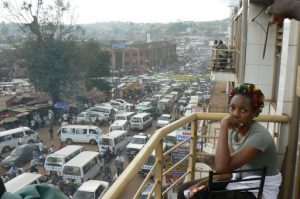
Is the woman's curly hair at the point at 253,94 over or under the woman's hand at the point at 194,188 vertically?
over

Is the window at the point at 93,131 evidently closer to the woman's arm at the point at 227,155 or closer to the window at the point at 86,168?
the window at the point at 86,168

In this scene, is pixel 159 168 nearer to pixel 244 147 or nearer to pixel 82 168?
pixel 244 147

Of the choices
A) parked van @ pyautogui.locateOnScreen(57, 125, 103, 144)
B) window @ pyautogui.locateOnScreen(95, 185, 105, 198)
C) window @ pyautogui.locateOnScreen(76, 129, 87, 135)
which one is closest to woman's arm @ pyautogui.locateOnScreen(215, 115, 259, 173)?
window @ pyautogui.locateOnScreen(95, 185, 105, 198)

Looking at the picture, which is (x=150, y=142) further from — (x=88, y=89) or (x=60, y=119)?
(x=88, y=89)

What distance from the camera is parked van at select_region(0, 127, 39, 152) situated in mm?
18031

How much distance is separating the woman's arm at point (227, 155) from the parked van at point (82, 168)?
12274mm

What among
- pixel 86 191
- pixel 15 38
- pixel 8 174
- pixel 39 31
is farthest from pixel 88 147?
pixel 15 38

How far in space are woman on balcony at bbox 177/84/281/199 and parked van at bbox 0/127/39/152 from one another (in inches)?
695

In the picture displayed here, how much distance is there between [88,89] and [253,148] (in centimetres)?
3157

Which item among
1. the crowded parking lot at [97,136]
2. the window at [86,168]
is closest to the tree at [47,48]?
the crowded parking lot at [97,136]

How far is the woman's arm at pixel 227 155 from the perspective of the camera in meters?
1.91

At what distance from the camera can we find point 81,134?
19703 mm

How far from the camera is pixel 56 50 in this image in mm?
27953

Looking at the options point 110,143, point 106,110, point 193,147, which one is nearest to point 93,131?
point 110,143
